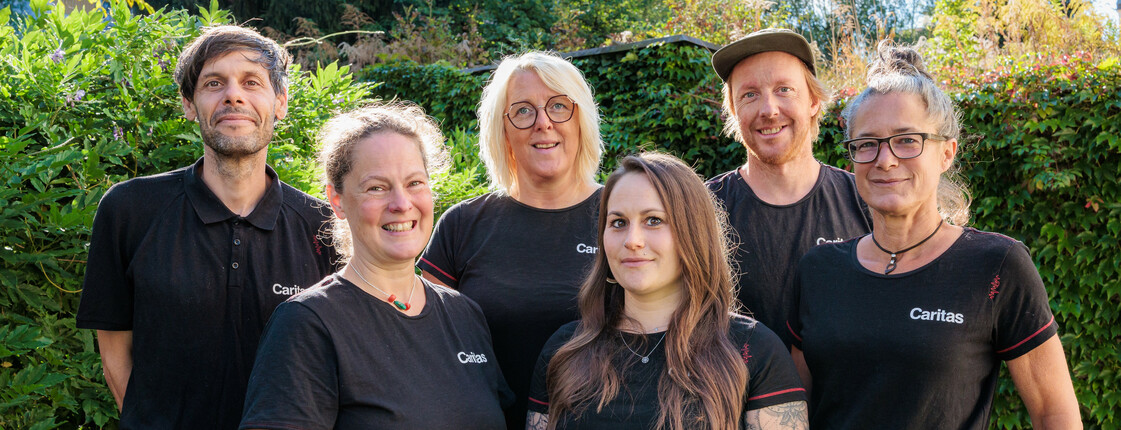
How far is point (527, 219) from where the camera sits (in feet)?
10.3

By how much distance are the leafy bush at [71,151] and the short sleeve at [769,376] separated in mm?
2360

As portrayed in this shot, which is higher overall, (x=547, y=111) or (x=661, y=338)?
(x=547, y=111)

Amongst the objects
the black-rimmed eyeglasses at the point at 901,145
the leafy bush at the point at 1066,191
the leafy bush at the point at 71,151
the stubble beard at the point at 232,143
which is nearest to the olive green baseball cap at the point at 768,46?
the black-rimmed eyeglasses at the point at 901,145

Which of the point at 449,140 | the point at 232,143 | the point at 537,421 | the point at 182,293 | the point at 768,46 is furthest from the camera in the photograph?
the point at 449,140

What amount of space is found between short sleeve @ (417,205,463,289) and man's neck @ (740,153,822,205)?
117 centimetres

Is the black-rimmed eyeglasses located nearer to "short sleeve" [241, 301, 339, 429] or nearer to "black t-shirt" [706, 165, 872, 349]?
"black t-shirt" [706, 165, 872, 349]

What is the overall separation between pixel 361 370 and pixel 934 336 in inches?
63.3

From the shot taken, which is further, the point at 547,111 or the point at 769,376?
the point at 547,111

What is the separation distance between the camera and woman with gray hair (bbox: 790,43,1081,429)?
7.73 feet

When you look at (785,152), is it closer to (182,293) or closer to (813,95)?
(813,95)

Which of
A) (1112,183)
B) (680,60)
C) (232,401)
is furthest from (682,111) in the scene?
(232,401)

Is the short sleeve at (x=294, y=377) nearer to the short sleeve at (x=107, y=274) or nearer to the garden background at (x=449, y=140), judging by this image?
the short sleeve at (x=107, y=274)

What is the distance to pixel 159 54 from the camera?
13.7 ft

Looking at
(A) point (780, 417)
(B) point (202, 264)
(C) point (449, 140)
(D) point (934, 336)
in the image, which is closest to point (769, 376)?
(A) point (780, 417)
